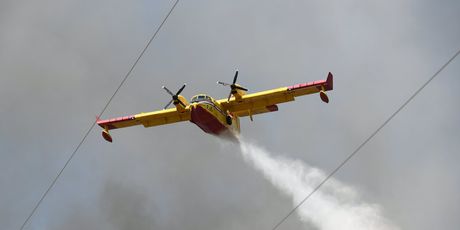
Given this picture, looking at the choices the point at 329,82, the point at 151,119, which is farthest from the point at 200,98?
the point at 329,82

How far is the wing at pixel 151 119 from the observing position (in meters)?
79.1

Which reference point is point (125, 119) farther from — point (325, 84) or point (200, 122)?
point (325, 84)

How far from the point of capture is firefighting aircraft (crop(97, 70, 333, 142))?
74.9 metres

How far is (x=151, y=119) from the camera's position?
80.4 m

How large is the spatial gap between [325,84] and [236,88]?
22.3 ft

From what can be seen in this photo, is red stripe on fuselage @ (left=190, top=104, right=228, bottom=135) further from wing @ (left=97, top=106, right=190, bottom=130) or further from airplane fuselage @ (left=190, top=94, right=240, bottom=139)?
wing @ (left=97, top=106, right=190, bottom=130)

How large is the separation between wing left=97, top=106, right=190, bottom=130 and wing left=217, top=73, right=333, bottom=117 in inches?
139

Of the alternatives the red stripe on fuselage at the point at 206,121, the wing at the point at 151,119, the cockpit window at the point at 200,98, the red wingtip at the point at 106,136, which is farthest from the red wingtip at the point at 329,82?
the red wingtip at the point at 106,136

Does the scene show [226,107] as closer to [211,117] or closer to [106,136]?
[211,117]

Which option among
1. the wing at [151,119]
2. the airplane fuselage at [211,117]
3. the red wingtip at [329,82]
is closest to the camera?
the airplane fuselage at [211,117]

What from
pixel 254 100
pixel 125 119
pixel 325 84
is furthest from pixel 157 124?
pixel 325 84

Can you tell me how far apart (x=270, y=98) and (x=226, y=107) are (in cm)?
354

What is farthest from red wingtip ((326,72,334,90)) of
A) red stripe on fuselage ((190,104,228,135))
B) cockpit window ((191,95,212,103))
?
cockpit window ((191,95,212,103))

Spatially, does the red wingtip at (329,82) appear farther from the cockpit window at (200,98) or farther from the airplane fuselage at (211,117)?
the cockpit window at (200,98)
